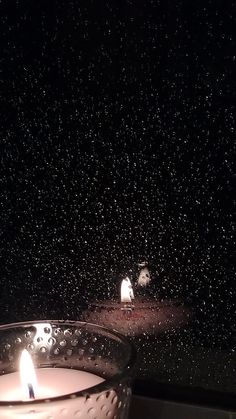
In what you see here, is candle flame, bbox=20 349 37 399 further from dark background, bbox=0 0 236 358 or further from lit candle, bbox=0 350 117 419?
dark background, bbox=0 0 236 358

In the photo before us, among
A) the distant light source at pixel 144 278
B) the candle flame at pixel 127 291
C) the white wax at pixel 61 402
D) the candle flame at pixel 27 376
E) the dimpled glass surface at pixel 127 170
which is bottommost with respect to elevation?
the white wax at pixel 61 402

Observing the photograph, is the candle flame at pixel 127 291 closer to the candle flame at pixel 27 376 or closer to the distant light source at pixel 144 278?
the distant light source at pixel 144 278

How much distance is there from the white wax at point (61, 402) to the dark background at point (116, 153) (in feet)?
0.33

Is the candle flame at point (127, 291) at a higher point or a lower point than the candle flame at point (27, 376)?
higher

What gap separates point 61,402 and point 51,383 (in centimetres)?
10

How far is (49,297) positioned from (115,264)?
3.0 inches

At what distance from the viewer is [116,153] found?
48cm

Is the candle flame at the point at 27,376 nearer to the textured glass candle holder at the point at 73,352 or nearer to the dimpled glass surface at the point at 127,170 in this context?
the textured glass candle holder at the point at 73,352

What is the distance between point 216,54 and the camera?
1.44 feet

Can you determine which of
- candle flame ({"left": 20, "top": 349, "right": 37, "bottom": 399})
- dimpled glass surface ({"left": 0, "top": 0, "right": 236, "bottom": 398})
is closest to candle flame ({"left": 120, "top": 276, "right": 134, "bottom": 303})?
dimpled glass surface ({"left": 0, "top": 0, "right": 236, "bottom": 398})

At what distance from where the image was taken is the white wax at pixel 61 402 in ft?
1.07

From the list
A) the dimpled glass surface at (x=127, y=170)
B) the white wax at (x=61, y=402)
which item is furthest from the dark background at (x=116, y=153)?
the white wax at (x=61, y=402)

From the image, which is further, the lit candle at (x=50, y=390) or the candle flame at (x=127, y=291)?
the candle flame at (x=127, y=291)

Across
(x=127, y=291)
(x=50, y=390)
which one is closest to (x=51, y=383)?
(x=50, y=390)
